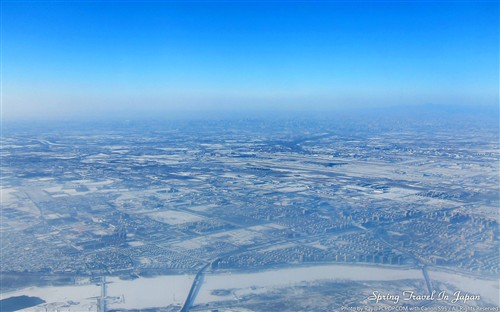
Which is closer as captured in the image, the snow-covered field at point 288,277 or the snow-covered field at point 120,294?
the snow-covered field at point 120,294

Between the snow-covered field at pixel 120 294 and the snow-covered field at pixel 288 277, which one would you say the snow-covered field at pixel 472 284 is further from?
the snow-covered field at pixel 120 294

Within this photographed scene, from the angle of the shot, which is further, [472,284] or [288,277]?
[288,277]

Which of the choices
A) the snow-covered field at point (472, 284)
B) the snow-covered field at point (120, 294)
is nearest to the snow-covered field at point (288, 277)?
the snow-covered field at point (472, 284)

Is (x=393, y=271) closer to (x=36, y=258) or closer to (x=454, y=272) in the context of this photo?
(x=454, y=272)

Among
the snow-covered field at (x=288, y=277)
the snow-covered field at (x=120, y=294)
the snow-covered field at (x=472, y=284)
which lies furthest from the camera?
the snow-covered field at (x=288, y=277)

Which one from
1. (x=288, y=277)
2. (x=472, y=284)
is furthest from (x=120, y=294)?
(x=472, y=284)

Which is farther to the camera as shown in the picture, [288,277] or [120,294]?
[288,277]

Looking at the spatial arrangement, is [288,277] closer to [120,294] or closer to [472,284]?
[120,294]

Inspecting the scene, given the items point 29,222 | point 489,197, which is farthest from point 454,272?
point 29,222

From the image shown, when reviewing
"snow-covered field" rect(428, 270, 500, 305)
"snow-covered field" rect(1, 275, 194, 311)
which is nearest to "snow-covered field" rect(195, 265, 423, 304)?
"snow-covered field" rect(428, 270, 500, 305)

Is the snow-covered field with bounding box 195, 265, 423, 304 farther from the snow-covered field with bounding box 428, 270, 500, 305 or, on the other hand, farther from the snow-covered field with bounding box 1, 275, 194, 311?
the snow-covered field with bounding box 1, 275, 194, 311

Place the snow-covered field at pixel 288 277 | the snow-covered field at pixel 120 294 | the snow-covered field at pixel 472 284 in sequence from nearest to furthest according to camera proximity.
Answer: the snow-covered field at pixel 472 284, the snow-covered field at pixel 120 294, the snow-covered field at pixel 288 277
